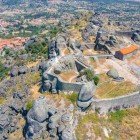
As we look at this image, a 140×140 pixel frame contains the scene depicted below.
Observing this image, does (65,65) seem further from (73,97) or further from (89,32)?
(89,32)

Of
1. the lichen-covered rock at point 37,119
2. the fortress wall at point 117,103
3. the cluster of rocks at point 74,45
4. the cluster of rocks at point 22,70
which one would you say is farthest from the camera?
the cluster of rocks at point 22,70

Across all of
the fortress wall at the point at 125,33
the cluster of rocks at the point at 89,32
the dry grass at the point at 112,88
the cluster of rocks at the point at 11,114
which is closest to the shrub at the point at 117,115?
the dry grass at the point at 112,88

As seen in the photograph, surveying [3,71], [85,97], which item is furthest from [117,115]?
[3,71]

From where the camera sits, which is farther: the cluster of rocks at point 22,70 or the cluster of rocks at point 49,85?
the cluster of rocks at point 22,70

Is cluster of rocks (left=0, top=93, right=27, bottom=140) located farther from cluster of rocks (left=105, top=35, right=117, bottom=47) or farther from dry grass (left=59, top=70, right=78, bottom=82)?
cluster of rocks (left=105, top=35, right=117, bottom=47)

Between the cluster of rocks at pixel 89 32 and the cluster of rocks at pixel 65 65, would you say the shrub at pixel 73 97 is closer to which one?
the cluster of rocks at pixel 65 65

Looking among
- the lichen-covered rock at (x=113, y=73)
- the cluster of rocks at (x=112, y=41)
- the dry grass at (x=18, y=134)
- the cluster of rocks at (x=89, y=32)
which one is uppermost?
the lichen-covered rock at (x=113, y=73)

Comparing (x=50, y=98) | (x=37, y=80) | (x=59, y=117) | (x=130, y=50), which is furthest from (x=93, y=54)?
(x=59, y=117)
